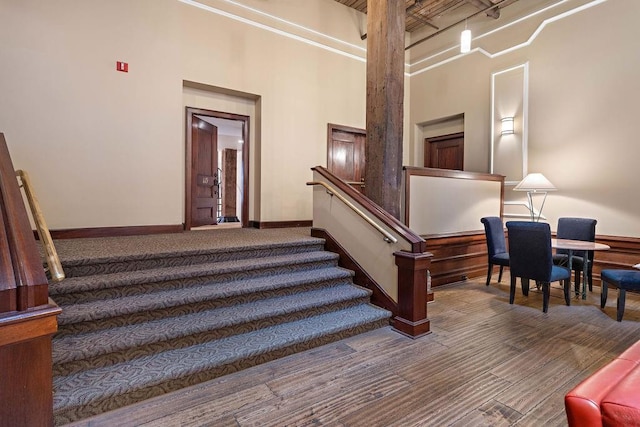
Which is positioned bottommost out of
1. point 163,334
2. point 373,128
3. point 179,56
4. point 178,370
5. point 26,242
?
point 178,370

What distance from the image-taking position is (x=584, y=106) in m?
4.46

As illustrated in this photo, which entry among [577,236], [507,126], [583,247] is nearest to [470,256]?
[577,236]

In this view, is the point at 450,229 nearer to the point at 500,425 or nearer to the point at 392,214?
the point at 392,214

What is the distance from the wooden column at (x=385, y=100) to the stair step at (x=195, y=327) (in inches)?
43.7

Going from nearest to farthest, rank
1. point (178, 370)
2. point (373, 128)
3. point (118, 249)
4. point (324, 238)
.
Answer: point (178, 370)
point (118, 249)
point (373, 128)
point (324, 238)

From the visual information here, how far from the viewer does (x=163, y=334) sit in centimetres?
210

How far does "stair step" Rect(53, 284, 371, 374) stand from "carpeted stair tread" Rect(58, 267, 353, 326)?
108mm

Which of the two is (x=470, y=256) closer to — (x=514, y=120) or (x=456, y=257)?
(x=456, y=257)

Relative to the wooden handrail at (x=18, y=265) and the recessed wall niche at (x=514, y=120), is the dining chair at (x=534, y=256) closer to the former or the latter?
the recessed wall niche at (x=514, y=120)

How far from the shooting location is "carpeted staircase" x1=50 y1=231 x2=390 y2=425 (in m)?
1.84

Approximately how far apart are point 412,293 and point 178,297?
191cm

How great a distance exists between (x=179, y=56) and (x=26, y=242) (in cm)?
367

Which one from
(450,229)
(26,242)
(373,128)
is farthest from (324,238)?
(26,242)

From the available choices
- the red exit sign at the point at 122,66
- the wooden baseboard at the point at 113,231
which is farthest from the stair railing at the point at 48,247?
the red exit sign at the point at 122,66
